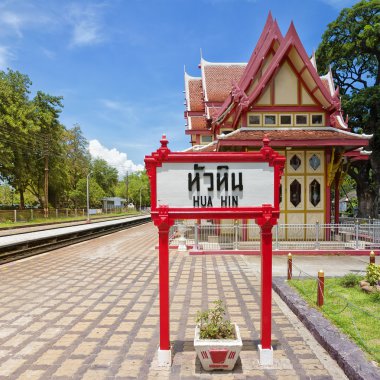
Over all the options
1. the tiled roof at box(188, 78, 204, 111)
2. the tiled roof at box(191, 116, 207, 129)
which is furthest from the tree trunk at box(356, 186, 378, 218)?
the tiled roof at box(188, 78, 204, 111)

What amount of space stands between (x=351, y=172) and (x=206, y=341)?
3216 centimetres

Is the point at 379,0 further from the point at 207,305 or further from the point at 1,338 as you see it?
the point at 1,338

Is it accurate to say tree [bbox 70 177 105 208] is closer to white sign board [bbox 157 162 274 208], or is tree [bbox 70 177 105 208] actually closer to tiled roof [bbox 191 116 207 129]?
tiled roof [bbox 191 116 207 129]

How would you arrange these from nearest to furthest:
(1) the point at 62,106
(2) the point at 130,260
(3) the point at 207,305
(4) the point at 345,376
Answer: (4) the point at 345,376 → (3) the point at 207,305 → (2) the point at 130,260 → (1) the point at 62,106

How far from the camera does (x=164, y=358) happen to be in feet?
15.9

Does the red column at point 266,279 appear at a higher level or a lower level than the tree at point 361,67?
lower

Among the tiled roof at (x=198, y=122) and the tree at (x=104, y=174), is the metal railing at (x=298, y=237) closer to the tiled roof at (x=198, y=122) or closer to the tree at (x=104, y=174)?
the tiled roof at (x=198, y=122)

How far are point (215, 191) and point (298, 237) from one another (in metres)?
12.4

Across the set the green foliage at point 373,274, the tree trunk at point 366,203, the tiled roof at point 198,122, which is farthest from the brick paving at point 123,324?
the tree trunk at point 366,203

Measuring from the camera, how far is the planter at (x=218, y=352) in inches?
181

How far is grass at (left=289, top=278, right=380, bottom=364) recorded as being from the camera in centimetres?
522

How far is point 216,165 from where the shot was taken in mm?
5051

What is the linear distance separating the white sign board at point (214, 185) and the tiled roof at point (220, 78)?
21.4 meters

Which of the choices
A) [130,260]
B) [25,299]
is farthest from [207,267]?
[25,299]
